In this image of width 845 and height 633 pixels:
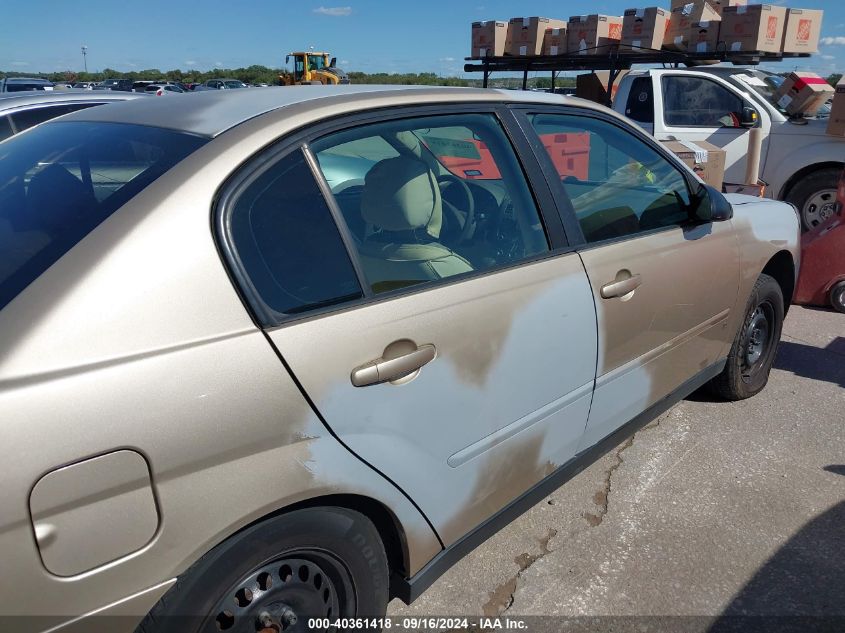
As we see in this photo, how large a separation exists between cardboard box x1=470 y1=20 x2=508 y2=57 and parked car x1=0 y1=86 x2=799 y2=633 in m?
9.68

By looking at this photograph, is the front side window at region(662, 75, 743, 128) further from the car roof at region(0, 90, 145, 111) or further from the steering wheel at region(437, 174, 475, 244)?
the steering wheel at region(437, 174, 475, 244)

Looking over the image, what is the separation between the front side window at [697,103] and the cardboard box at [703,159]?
127 centimetres

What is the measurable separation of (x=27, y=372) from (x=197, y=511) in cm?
43

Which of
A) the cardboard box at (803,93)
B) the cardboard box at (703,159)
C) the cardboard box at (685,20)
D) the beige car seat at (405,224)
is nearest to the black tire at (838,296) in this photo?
the cardboard box at (703,159)

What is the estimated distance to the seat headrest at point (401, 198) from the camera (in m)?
2.21

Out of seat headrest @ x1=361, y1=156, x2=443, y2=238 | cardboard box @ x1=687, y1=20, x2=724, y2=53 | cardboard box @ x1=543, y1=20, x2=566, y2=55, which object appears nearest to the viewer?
seat headrest @ x1=361, y1=156, x2=443, y2=238

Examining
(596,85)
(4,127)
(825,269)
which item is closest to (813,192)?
(825,269)

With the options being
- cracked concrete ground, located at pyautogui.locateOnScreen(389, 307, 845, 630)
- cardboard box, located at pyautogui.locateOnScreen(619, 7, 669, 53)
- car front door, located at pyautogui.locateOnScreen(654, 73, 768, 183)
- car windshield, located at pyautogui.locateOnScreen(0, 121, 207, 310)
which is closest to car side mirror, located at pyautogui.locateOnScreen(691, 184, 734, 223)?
cracked concrete ground, located at pyautogui.locateOnScreen(389, 307, 845, 630)

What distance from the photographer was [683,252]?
282cm

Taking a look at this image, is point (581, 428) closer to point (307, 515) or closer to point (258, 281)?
point (307, 515)

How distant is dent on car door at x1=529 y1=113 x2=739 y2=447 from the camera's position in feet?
8.23

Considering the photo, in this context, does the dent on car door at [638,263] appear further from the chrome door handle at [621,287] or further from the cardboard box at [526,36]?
the cardboard box at [526,36]

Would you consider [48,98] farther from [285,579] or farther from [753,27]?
[753,27]

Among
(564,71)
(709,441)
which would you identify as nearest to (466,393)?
(709,441)
